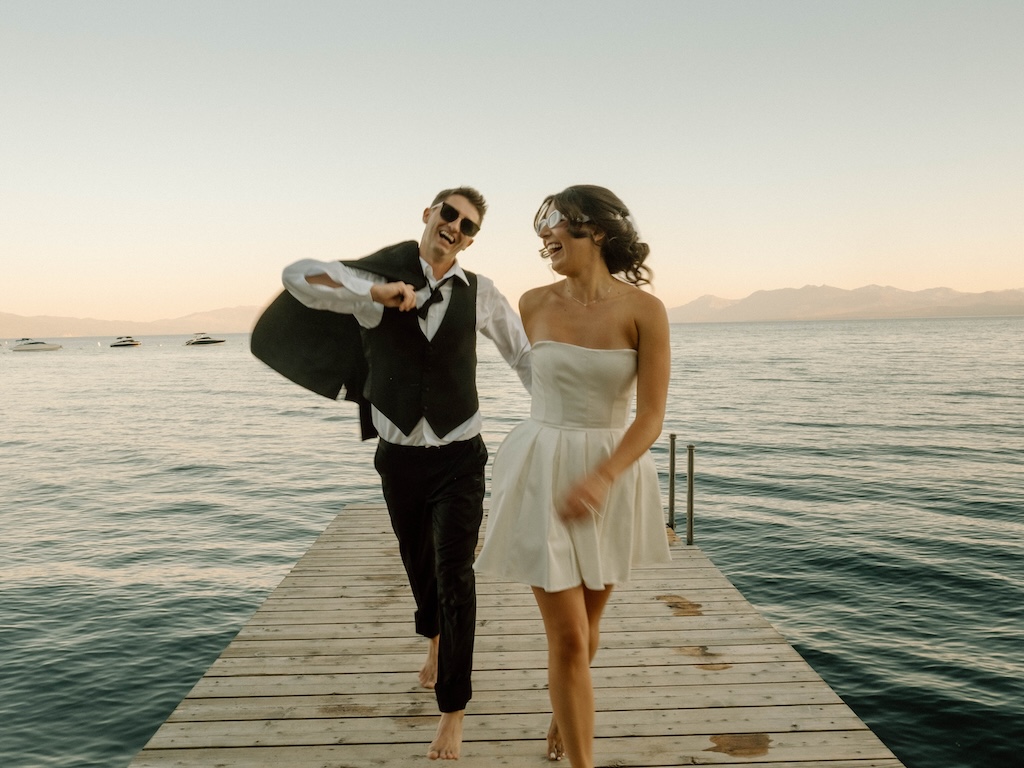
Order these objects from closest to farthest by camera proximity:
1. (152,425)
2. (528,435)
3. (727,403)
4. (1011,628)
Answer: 1. (528,435)
2. (1011,628)
3. (152,425)
4. (727,403)

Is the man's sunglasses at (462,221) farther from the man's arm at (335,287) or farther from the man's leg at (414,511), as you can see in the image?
the man's leg at (414,511)

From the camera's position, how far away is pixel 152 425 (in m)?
29.9

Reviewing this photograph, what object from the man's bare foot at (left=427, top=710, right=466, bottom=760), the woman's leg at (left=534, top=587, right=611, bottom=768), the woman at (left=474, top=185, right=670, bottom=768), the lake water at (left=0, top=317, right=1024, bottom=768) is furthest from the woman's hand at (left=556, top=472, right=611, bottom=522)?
the lake water at (left=0, top=317, right=1024, bottom=768)

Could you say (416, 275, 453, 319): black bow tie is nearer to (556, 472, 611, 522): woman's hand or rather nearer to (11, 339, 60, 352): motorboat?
(556, 472, 611, 522): woman's hand

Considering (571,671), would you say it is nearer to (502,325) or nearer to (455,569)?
(455,569)

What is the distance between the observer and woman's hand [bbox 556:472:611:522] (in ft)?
7.23

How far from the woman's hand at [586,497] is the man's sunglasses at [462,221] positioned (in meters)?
1.19

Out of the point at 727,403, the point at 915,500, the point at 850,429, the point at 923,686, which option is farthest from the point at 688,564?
the point at 727,403

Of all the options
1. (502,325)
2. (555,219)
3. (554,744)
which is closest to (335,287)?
(502,325)

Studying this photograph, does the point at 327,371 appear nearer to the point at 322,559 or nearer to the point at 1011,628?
the point at 322,559

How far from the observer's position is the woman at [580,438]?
90.0 inches

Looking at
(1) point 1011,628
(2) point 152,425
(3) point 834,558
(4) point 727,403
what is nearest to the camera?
(1) point 1011,628

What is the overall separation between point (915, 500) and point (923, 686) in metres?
8.21

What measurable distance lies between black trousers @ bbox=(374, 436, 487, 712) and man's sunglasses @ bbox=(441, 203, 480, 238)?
0.84 meters
